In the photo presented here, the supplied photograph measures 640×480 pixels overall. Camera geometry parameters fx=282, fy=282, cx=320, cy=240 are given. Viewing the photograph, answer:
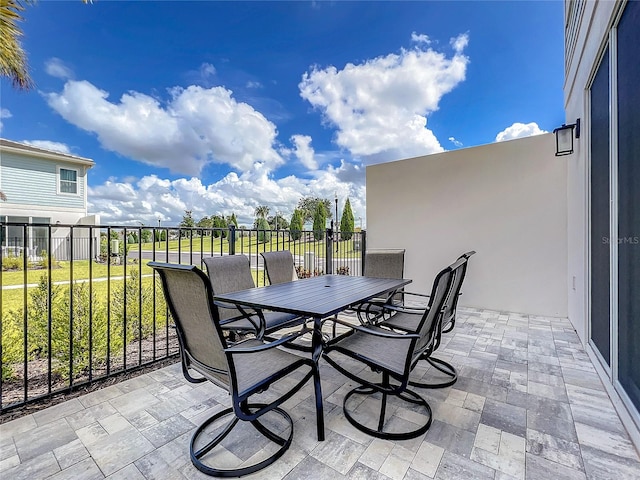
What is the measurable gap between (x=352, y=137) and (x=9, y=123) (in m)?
12.5

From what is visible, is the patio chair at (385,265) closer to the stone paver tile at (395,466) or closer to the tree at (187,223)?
the stone paver tile at (395,466)

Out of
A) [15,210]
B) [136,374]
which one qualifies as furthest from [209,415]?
[15,210]

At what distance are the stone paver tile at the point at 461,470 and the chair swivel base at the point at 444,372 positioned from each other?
0.79m

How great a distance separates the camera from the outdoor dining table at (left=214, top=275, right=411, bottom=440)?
1.88 metres

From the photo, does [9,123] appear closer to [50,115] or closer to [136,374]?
[50,115]

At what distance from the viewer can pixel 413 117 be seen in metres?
7.51

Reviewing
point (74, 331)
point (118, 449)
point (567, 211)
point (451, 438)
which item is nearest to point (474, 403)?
point (451, 438)

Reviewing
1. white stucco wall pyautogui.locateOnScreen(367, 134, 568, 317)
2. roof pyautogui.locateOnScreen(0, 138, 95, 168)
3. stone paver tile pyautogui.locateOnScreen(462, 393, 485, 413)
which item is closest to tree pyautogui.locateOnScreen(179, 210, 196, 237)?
stone paver tile pyautogui.locateOnScreen(462, 393, 485, 413)

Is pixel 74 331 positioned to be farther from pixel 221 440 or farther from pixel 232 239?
pixel 221 440

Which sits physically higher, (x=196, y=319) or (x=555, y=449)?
(x=196, y=319)

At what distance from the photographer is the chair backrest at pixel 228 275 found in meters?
2.79

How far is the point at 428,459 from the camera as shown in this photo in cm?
154

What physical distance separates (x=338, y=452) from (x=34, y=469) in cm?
158

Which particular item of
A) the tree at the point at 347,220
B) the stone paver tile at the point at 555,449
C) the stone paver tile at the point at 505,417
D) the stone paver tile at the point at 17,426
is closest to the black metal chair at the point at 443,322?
the stone paver tile at the point at 505,417
